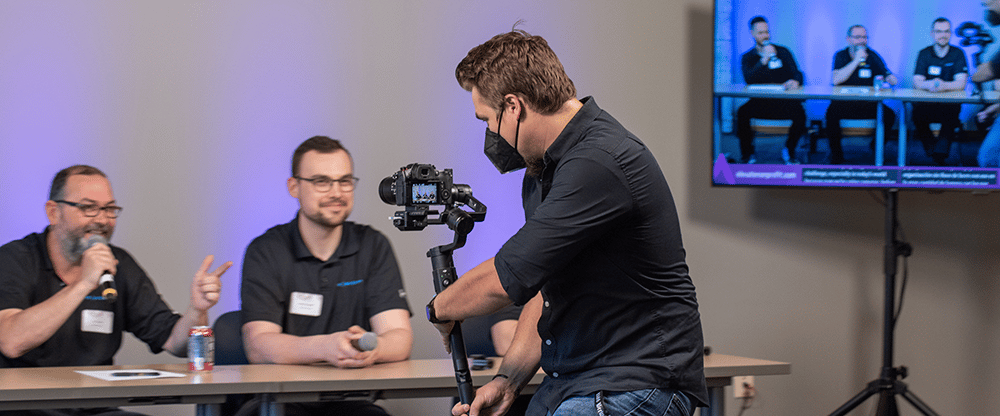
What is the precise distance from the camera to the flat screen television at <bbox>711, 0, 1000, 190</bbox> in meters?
3.99

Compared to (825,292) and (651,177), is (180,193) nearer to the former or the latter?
(651,177)

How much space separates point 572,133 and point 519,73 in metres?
0.16

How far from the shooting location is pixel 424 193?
68.5 inches

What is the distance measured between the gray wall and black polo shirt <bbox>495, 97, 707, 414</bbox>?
257 centimetres

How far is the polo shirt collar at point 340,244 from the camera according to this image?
10.8 feet

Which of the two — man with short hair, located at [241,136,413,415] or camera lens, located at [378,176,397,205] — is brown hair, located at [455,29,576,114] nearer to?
camera lens, located at [378,176,397,205]

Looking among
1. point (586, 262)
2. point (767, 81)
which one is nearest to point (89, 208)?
point (586, 262)

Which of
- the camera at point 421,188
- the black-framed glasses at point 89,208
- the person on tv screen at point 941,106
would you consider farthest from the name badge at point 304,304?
the person on tv screen at point 941,106

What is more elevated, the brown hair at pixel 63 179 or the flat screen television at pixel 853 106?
the flat screen television at pixel 853 106

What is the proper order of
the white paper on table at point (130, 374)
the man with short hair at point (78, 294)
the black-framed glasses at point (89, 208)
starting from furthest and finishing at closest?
the black-framed glasses at point (89, 208) < the man with short hair at point (78, 294) < the white paper on table at point (130, 374)

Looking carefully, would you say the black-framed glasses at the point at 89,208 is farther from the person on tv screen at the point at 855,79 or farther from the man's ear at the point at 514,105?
the person on tv screen at the point at 855,79

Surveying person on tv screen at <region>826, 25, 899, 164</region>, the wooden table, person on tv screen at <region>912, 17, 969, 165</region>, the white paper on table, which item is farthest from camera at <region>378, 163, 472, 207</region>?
person on tv screen at <region>912, 17, 969, 165</region>

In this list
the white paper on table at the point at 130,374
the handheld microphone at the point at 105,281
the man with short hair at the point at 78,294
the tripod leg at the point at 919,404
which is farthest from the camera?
the tripod leg at the point at 919,404

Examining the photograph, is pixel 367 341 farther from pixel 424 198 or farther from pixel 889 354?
pixel 889 354
